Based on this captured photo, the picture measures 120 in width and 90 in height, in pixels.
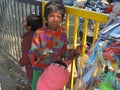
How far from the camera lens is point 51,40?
3.04 meters

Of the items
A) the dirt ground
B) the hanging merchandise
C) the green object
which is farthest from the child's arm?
the dirt ground

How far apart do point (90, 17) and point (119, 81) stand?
98 cm

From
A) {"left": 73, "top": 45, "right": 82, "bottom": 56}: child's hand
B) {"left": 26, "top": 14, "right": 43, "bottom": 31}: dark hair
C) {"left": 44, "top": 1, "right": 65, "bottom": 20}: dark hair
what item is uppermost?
{"left": 44, "top": 1, "right": 65, "bottom": 20}: dark hair

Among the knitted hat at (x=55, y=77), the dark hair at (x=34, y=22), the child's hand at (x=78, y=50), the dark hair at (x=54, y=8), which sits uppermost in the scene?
the dark hair at (x=54, y=8)

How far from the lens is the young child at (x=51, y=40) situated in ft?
9.72

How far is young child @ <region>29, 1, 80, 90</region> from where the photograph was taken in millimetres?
2962

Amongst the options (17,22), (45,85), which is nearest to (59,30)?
(45,85)

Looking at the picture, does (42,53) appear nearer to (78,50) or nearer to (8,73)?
(78,50)

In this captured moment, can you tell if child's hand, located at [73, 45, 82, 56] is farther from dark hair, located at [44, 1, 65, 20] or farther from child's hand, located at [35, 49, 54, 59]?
dark hair, located at [44, 1, 65, 20]

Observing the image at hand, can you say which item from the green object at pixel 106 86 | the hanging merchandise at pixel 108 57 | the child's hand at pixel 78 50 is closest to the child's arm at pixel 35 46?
the child's hand at pixel 78 50

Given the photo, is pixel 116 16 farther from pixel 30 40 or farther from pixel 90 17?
pixel 30 40

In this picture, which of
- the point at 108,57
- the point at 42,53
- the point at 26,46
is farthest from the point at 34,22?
the point at 108,57

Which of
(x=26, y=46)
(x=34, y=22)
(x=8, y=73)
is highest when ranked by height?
(x=34, y=22)

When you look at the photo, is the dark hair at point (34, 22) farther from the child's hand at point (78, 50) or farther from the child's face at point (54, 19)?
the child's hand at point (78, 50)
